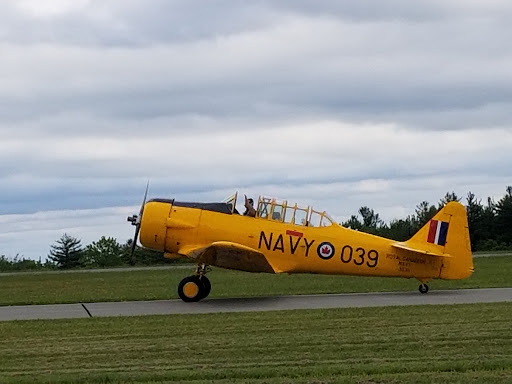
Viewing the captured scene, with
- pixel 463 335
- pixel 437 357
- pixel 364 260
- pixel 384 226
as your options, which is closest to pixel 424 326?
pixel 463 335

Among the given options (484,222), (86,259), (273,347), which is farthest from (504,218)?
(273,347)

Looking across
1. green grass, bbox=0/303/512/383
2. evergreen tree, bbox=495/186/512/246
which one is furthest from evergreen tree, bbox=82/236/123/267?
green grass, bbox=0/303/512/383

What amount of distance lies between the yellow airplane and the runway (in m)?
0.60

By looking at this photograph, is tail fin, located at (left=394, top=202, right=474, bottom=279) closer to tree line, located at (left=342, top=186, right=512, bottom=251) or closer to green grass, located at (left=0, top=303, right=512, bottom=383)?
green grass, located at (left=0, top=303, right=512, bottom=383)

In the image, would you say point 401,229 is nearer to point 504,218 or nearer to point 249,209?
point 504,218

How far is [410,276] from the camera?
64.7ft

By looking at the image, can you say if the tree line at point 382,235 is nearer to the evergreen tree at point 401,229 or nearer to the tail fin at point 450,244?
the evergreen tree at point 401,229

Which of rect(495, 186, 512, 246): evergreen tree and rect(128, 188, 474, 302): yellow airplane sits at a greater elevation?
rect(495, 186, 512, 246): evergreen tree

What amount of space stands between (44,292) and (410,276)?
10128 millimetres

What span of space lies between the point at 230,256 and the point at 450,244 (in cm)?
490

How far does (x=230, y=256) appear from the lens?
19.0 metres

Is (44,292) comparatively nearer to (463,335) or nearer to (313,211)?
(313,211)

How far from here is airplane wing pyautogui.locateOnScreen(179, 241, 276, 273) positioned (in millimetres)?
18594

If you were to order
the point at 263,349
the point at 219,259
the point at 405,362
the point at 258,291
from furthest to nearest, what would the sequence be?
the point at 258,291, the point at 219,259, the point at 263,349, the point at 405,362
